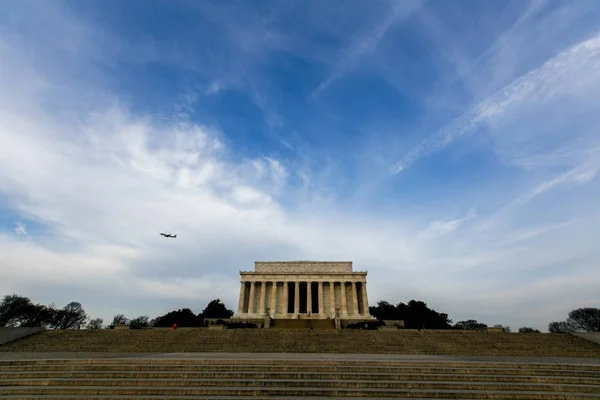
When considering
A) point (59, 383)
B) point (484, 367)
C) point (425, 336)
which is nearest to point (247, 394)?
point (59, 383)

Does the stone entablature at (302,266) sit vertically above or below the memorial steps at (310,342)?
above

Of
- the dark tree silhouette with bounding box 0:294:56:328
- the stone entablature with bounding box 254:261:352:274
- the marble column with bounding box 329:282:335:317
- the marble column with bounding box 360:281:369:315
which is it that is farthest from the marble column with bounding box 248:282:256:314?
the dark tree silhouette with bounding box 0:294:56:328

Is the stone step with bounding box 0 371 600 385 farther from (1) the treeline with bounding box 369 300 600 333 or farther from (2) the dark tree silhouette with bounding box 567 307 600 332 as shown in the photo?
(2) the dark tree silhouette with bounding box 567 307 600 332

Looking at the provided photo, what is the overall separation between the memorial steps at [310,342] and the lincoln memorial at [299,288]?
22301 mm

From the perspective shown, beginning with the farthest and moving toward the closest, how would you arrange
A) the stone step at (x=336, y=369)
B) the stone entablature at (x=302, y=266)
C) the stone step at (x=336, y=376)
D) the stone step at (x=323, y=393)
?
the stone entablature at (x=302, y=266) < the stone step at (x=336, y=369) < the stone step at (x=336, y=376) < the stone step at (x=323, y=393)

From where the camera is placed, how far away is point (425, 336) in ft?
73.0

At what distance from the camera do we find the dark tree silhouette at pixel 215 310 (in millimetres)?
59422

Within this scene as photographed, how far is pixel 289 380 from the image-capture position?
8.85 meters

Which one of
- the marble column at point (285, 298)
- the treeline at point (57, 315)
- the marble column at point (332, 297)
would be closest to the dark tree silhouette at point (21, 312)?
the treeline at point (57, 315)

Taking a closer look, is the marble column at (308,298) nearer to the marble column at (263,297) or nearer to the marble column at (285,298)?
the marble column at (285,298)

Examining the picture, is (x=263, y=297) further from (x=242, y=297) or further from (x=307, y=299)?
(x=307, y=299)

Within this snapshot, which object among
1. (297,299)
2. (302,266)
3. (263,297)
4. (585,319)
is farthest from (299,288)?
(585,319)

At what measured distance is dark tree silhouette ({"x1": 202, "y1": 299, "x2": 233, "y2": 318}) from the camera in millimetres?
59422

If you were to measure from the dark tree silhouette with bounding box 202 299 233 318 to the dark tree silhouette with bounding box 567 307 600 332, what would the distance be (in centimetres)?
6289
